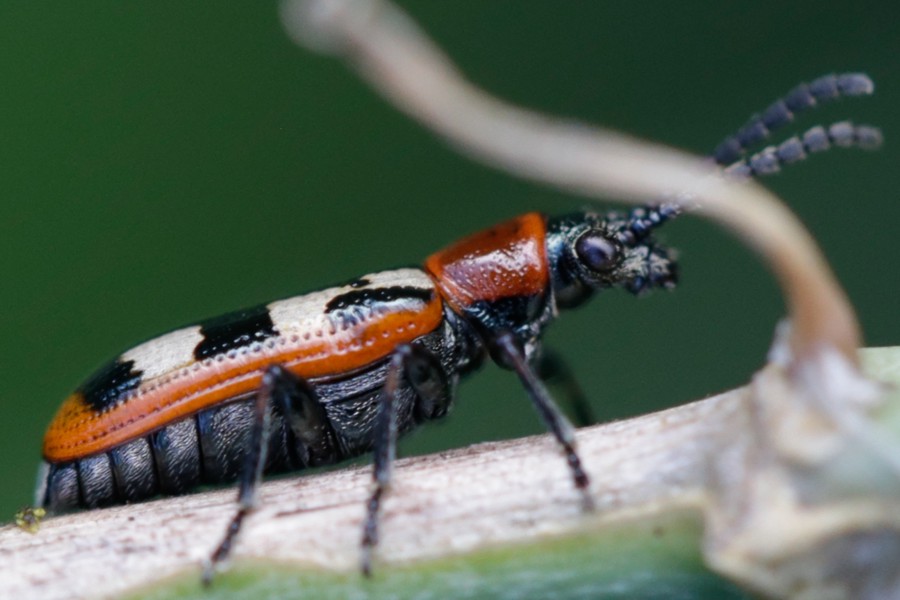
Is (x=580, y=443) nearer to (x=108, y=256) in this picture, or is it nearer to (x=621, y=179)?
(x=621, y=179)

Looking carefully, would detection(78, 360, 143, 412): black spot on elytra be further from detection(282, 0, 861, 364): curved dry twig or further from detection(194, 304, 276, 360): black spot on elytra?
detection(282, 0, 861, 364): curved dry twig

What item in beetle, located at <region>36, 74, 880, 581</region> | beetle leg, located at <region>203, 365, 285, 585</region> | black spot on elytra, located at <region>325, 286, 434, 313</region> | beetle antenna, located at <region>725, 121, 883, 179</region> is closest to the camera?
beetle leg, located at <region>203, 365, 285, 585</region>

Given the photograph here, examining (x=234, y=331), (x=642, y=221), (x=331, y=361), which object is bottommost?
(x=331, y=361)

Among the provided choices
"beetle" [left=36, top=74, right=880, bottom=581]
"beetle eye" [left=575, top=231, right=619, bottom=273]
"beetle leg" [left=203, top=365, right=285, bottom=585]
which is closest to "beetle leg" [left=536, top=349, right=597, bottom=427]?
"beetle" [left=36, top=74, right=880, bottom=581]

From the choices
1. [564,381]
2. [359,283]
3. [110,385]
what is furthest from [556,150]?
[564,381]

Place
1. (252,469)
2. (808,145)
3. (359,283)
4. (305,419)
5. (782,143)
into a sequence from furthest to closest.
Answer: (359,283), (305,419), (782,143), (808,145), (252,469)

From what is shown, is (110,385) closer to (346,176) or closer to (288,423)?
(288,423)
